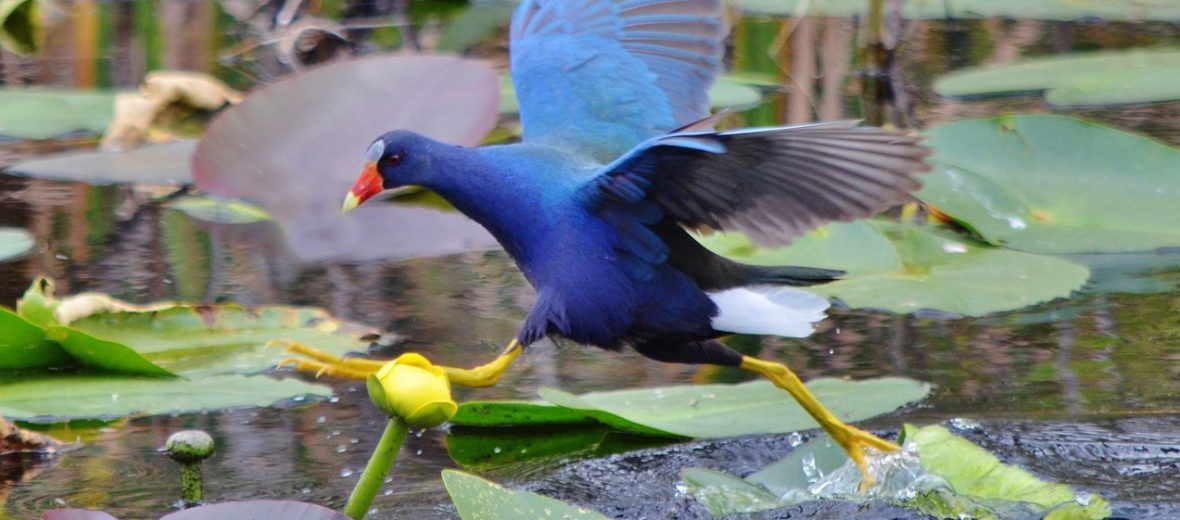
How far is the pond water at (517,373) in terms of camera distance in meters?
2.11

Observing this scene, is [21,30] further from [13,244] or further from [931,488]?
[931,488]

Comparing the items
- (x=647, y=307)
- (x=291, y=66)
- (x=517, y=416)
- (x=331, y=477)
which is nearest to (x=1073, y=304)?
(x=647, y=307)

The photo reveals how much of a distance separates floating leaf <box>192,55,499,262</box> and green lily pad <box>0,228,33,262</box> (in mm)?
504

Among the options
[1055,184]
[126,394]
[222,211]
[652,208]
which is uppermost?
[652,208]

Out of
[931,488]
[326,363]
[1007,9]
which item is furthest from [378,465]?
[1007,9]

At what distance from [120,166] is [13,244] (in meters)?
0.88

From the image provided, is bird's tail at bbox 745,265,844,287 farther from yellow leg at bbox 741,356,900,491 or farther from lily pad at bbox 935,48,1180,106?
lily pad at bbox 935,48,1180,106

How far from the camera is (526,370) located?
2.67 meters

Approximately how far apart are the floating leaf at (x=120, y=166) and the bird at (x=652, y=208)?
1413 mm

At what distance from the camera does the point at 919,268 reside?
288 centimetres

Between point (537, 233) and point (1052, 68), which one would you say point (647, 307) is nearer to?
point (537, 233)

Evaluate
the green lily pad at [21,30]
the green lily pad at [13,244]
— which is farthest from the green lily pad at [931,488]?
the green lily pad at [21,30]

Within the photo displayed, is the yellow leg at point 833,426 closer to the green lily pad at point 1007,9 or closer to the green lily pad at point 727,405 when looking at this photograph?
the green lily pad at point 727,405

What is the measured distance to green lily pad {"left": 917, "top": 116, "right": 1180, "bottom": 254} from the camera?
305 centimetres
